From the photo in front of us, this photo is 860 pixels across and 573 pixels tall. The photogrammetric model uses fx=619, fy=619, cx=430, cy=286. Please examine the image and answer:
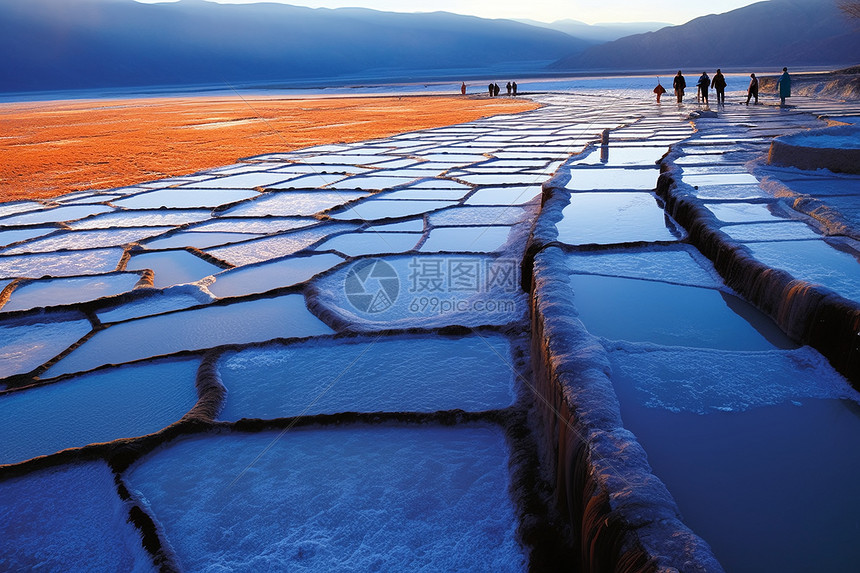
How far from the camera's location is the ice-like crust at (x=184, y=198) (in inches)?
208

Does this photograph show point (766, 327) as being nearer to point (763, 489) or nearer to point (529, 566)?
point (763, 489)

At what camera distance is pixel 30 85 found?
74.9 meters

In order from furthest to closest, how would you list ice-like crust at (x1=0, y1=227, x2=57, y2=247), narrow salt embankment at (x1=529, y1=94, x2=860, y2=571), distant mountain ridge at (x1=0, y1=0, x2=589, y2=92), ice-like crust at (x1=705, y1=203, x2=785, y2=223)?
1. distant mountain ridge at (x1=0, y1=0, x2=589, y2=92)
2. ice-like crust at (x1=0, y1=227, x2=57, y2=247)
3. ice-like crust at (x1=705, y1=203, x2=785, y2=223)
4. narrow salt embankment at (x1=529, y1=94, x2=860, y2=571)

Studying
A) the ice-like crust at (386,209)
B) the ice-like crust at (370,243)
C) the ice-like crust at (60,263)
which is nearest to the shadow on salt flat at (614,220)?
the ice-like crust at (370,243)

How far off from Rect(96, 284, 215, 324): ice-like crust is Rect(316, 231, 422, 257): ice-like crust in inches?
34.9

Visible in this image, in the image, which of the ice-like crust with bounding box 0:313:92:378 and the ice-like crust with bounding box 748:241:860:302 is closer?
the ice-like crust with bounding box 748:241:860:302

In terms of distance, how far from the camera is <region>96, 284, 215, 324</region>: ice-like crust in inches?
111

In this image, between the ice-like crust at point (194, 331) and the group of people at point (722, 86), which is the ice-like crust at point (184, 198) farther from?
the group of people at point (722, 86)

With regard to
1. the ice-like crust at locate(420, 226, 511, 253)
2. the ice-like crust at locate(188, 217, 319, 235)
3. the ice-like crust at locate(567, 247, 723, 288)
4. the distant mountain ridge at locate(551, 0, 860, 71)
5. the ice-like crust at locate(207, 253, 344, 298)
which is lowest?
the ice-like crust at locate(420, 226, 511, 253)

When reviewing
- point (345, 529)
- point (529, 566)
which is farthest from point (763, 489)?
point (345, 529)

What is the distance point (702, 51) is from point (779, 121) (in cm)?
6784

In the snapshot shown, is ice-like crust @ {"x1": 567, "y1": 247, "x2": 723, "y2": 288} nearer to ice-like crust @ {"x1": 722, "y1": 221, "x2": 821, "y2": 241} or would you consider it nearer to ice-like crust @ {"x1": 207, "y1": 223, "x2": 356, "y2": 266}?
ice-like crust @ {"x1": 722, "y1": 221, "x2": 821, "y2": 241}

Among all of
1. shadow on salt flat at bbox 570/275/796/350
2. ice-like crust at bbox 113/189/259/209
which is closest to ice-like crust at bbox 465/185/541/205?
ice-like crust at bbox 113/189/259/209

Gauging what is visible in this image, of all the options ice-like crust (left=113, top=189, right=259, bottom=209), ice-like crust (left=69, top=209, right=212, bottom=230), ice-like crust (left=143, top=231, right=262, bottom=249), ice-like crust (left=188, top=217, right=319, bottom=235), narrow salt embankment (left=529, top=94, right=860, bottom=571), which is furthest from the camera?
ice-like crust (left=113, top=189, right=259, bottom=209)
